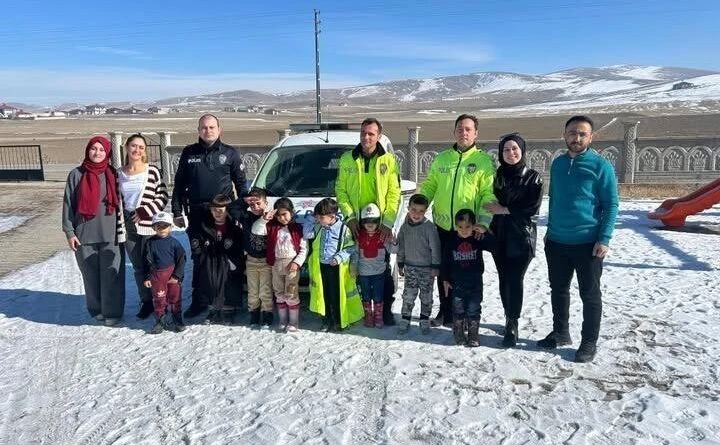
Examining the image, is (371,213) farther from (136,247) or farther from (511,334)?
(136,247)

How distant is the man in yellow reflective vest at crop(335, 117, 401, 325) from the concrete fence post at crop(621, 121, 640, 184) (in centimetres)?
1179

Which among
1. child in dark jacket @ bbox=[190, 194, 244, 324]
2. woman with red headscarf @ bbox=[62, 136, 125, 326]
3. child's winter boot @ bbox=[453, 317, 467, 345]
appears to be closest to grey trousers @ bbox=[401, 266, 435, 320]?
child's winter boot @ bbox=[453, 317, 467, 345]

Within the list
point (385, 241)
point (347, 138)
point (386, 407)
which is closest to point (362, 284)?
point (385, 241)

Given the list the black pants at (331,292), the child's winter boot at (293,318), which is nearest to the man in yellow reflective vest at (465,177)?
the black pants at (331,292)

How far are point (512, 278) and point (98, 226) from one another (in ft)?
12.6

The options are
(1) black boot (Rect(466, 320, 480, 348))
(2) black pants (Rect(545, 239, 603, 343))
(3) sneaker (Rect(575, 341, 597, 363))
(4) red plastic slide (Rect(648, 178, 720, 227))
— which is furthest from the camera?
(4) red plastic slide (Rect(648, 178, 720, 227))

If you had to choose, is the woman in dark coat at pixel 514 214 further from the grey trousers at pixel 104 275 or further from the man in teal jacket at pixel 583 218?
the grey trousers at pixel 104 275

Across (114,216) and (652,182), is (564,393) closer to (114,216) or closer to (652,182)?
(114,216)

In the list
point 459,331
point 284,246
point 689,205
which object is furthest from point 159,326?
point 689,205

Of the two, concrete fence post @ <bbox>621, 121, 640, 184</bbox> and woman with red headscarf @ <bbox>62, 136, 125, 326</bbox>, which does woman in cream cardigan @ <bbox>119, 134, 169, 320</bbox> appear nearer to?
woman with red headscarf @ <bbox>62, 136, 125, 326</bbox>

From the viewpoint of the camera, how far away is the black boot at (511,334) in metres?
4.74

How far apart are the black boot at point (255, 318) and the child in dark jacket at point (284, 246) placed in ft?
1.42

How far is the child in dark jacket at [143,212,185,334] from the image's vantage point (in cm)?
502

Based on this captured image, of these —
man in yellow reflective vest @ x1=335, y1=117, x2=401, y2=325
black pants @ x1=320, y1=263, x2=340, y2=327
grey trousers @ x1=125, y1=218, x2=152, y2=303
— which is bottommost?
black pants @ x1=320, y1=263, x2=340, y2=327
